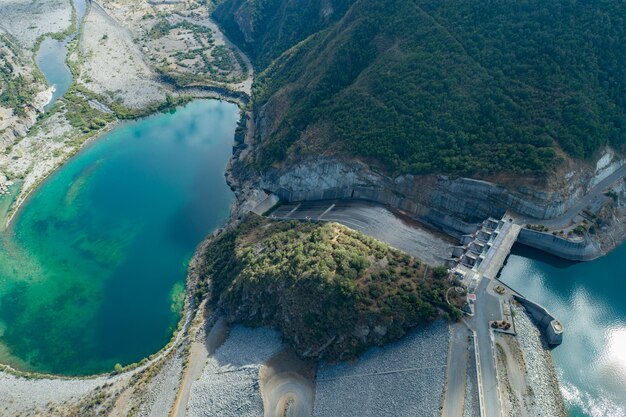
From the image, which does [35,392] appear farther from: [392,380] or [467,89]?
[467,89]

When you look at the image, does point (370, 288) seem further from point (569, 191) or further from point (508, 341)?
point (569, 191)

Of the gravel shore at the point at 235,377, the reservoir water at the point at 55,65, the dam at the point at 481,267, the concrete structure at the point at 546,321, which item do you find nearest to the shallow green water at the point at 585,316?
the concrete structure at the point at 546,321

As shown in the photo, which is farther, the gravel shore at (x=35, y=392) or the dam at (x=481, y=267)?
the gravel shore at (x=35, y=392)

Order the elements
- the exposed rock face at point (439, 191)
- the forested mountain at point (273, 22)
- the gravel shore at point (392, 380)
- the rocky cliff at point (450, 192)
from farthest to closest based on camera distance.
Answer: the forested mountain at point (273, 22) → the exposed rock face at point (439, 191) → the rocky cliff at point (450, 192) → the gravel shore at point (392, 380)

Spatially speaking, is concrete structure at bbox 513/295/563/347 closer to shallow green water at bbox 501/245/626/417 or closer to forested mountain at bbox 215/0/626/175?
shallow green water at bbox 501/245/626/417

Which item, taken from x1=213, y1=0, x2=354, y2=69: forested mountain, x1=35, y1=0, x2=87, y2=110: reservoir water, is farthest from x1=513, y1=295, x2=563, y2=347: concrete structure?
x1=35, y1=0, x2=87, y2=110: reservoir water

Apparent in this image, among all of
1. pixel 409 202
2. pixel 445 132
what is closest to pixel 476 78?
pixel 445 132

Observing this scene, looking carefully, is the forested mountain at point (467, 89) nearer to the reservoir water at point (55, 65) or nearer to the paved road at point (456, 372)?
the paved road at point (456, 372)
